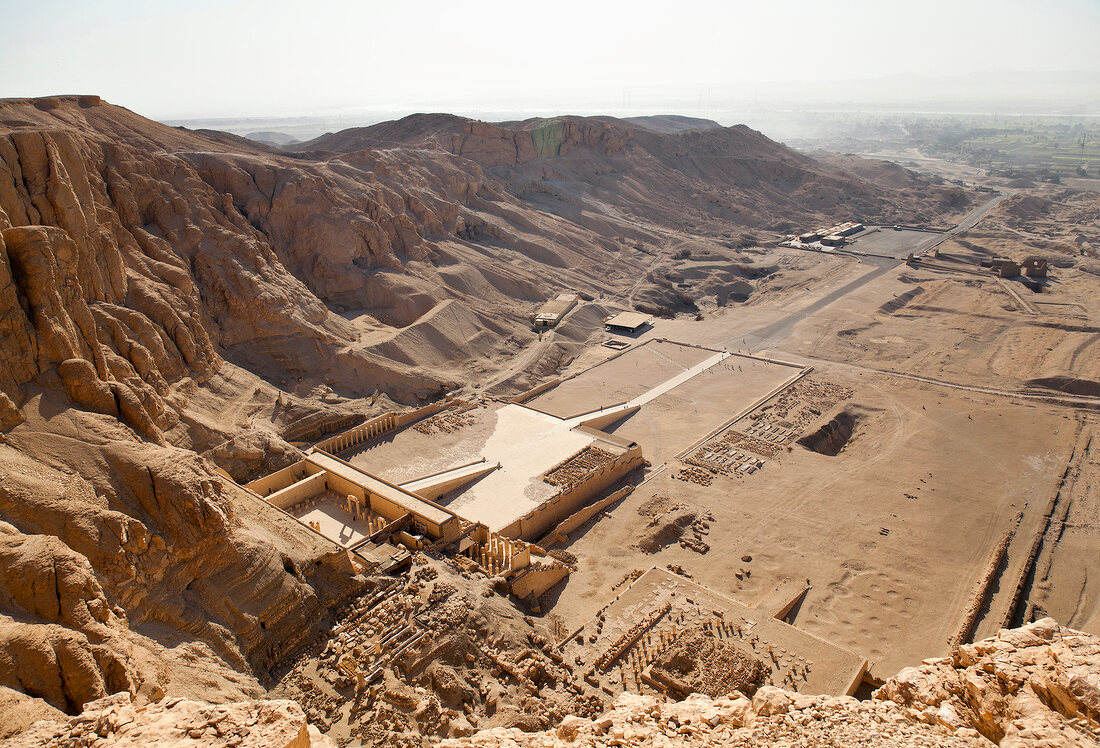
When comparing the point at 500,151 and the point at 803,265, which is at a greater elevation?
the point at 500,151

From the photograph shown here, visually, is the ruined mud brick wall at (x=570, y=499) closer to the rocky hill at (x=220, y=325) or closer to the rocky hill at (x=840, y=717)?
the rocky hill at (x=220, y=325)

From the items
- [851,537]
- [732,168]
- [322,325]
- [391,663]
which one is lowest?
[851,537]

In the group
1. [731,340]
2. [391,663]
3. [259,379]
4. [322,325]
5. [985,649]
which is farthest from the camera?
[731,340]

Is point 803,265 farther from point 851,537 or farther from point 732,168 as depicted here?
point 851,537

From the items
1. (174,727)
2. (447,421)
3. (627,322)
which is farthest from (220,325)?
(174,727)

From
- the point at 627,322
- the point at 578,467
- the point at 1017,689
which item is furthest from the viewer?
the point at 627,322

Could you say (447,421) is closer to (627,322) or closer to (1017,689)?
(627,322)

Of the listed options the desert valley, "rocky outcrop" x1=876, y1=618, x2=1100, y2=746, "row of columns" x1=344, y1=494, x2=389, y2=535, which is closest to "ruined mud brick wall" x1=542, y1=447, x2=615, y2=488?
the desert valley

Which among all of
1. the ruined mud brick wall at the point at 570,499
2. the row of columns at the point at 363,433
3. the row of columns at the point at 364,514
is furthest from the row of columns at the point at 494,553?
the row of columns at the point at 363,433

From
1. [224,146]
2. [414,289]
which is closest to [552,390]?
[414,289]
